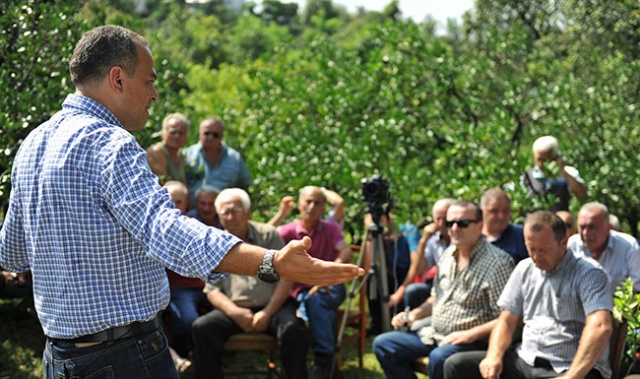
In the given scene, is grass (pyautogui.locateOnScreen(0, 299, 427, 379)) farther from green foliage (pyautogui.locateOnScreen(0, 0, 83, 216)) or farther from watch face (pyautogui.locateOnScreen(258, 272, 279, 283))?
watch face (pyautogui.locateOnScreen(258, 272, 279, 283))

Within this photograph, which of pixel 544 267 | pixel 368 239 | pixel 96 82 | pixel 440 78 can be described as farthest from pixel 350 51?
pixel 96 82

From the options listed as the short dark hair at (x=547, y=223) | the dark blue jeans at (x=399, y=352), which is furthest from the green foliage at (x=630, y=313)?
the dark blue jeans at (x=399, y=352)

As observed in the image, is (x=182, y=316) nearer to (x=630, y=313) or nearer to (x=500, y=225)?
(x=500, y=225)

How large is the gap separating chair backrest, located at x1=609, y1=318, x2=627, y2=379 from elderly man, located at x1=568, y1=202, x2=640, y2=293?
91 centimetres

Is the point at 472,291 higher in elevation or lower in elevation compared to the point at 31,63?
lower

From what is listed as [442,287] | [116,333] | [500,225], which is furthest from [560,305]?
[116,333]

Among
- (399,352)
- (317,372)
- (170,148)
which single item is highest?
(170,148)

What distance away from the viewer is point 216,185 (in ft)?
22.4

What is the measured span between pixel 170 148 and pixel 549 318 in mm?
3431

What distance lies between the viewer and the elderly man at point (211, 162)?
22.4 feet

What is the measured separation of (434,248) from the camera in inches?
250

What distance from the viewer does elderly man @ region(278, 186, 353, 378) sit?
222 inches

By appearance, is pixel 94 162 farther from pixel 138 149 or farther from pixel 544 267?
pixel 544 267

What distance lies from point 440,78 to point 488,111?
0.58 m
